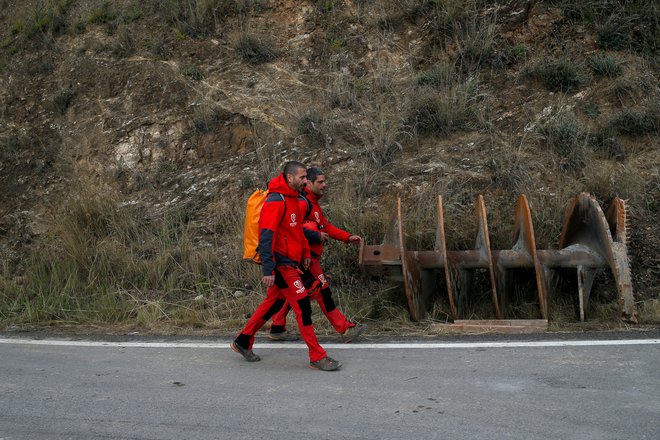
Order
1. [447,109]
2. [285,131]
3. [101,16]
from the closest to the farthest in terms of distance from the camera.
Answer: [447,109] → [285,131] → [101,16]

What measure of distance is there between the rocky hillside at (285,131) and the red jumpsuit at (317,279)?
3.29 feet

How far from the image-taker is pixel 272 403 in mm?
5023

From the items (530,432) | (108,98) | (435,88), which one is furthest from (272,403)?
(108,98)

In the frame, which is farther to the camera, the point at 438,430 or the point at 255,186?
the point at 255,186

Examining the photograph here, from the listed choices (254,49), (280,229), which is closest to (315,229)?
(280,229)

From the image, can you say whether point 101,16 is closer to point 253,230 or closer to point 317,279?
point 253,230

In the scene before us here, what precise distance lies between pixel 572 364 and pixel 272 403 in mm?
2285

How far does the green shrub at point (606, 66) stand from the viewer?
10.5m

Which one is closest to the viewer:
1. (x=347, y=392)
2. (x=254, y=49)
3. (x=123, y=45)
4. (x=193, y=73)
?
(x=347, y=392)

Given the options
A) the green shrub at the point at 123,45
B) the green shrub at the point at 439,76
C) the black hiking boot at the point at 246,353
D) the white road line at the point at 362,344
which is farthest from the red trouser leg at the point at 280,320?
the green shrub at the point at 123,45

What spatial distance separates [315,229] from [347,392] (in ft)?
6.27

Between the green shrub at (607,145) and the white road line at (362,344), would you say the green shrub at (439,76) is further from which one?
the white road line at (362,344)

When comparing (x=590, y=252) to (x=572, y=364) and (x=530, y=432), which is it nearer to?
(x=572, y=364)

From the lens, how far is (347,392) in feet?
17.0
